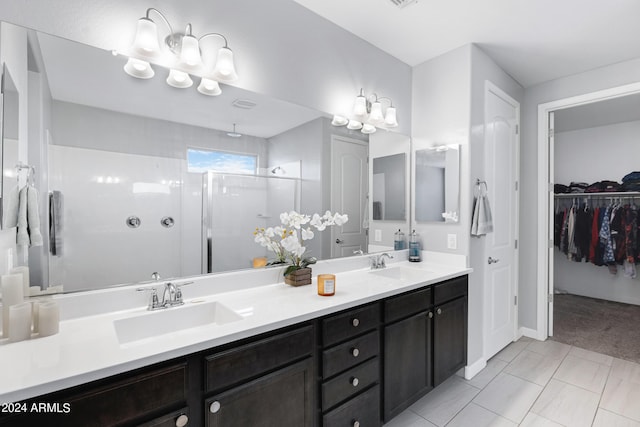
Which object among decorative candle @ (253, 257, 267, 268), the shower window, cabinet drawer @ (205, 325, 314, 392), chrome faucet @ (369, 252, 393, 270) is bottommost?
cabinet drawer @ (205, 325, 314, 392)

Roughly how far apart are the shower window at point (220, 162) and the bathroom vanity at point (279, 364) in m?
0.70

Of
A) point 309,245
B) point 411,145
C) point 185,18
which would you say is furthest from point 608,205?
point 185,18

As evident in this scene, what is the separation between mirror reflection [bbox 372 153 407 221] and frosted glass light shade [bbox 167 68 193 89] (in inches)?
60.7

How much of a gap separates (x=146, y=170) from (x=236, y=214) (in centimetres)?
51

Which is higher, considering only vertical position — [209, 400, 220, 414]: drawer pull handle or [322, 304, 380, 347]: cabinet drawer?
[322, 304, 380, 347]: cabinet drawer

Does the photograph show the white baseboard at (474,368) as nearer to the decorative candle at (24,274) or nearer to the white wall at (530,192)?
the white wall at (530,192)

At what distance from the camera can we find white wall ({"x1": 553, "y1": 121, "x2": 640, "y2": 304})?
4391mm

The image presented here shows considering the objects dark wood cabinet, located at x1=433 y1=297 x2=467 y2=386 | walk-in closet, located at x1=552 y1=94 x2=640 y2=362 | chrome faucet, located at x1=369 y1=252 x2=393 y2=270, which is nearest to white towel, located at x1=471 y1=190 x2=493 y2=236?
dark wood cabinet, located at x1=433 y1=297 x2=467 y2=386

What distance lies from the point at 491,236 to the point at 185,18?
9.37 feet

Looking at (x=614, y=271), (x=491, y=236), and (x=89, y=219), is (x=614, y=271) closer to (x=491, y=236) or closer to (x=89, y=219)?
(x=491, y=236)

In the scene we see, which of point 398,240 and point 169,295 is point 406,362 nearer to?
point 398,240

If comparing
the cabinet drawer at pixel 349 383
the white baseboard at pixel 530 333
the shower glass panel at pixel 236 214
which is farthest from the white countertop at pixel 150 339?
the white baseboard at pixel 530 333

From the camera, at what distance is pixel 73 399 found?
871mm

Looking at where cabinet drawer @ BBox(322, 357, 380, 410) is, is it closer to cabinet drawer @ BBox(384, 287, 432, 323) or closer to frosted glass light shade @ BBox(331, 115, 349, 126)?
cabinet drawer @ BBox(384, 287, 432, 323)
